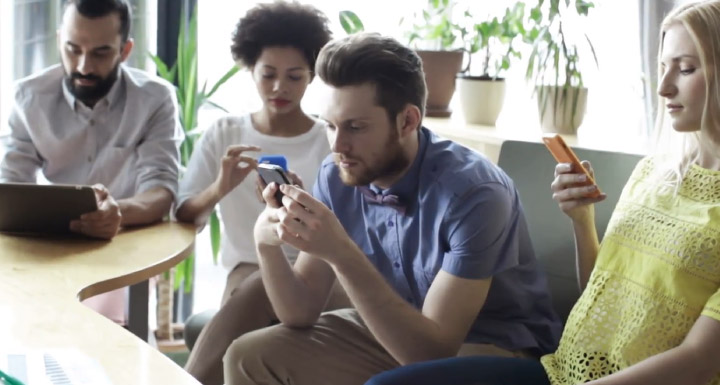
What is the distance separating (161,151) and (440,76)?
39.1 inches

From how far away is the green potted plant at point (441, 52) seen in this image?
3.15 metres

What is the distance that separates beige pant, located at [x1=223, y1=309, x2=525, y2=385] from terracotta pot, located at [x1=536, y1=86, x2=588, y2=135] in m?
1.05

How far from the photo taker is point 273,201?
1.97 meters

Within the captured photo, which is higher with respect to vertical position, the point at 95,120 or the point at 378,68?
the point at 378,68

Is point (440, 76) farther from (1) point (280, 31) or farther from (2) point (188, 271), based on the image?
(2) point (188, 271)

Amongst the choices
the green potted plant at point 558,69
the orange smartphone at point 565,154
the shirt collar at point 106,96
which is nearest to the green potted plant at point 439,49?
the green potted plant at point 558,69

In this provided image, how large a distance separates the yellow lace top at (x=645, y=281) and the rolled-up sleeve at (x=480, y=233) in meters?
0.19

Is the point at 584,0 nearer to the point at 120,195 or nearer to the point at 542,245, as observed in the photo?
the point at 542,245

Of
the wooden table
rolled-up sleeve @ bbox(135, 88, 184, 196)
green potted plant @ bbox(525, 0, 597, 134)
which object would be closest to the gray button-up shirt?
rolled-up sleeve @ bbox(135, 88, 184, 196)

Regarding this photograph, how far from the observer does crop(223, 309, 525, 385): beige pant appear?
2.03 metres

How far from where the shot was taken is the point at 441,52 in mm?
3145

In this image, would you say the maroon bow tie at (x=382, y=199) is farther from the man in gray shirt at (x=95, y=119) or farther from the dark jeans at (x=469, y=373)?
the man in gray shirt at (x=95, y=119)

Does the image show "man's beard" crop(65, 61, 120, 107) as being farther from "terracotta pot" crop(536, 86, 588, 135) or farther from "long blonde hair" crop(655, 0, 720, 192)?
"long blonde hair" crop(655, 0, 720, 192)

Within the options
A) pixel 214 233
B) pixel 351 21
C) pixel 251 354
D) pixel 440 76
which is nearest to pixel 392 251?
pixel 251 354
